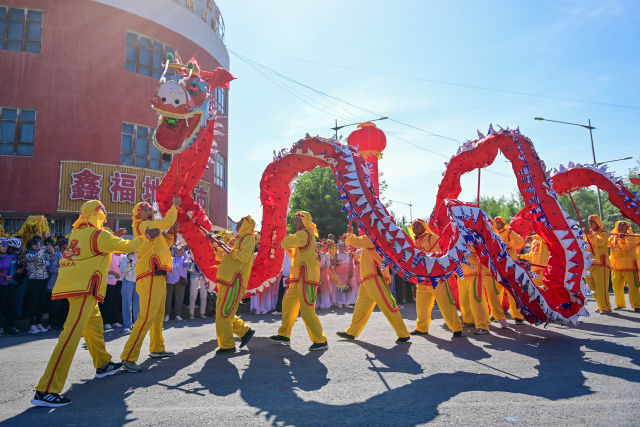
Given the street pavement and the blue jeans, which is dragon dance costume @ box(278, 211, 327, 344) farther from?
→ the blue jeans

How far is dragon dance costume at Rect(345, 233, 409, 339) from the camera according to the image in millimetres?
6059

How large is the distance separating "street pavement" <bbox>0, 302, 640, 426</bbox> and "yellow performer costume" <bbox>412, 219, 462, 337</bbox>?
28 centimetres

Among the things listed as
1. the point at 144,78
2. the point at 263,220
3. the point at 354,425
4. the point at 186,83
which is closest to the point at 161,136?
the point at 186,83

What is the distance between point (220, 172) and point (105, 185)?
6.08m

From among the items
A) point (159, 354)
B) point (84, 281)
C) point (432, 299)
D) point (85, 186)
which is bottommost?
point (159, 354)

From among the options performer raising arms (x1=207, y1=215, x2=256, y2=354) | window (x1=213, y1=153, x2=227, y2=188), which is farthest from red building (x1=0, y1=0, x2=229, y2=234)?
performer raising arms (x1=207, y1=215, x2=256, y2=354)

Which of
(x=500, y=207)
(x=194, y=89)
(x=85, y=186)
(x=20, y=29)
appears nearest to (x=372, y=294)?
(x=194, y=89)

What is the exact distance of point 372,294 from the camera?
616 centimetres

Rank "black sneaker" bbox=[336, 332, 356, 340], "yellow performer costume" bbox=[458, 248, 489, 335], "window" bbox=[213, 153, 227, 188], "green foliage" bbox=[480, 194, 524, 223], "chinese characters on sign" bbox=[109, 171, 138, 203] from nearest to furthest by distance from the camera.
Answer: "black sneaker" bbox=[336, 332, 356, 340], "yellow performer costume" bbox=[458, 248, 489, 335], "chinese characters on sign" bbox=[109, 171, 138, 203], "window" bbox=[213, 153, 227, 188], "green foliage" bbox=[480, 194, 524, 223]

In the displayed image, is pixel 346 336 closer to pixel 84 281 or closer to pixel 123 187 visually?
pixel 84 281

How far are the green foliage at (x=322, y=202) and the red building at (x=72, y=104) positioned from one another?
10341 millimetres

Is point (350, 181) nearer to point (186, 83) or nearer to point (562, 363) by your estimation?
point (186, 83)

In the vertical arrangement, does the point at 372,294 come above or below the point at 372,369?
above

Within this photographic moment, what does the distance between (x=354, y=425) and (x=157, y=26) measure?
18.4 m
